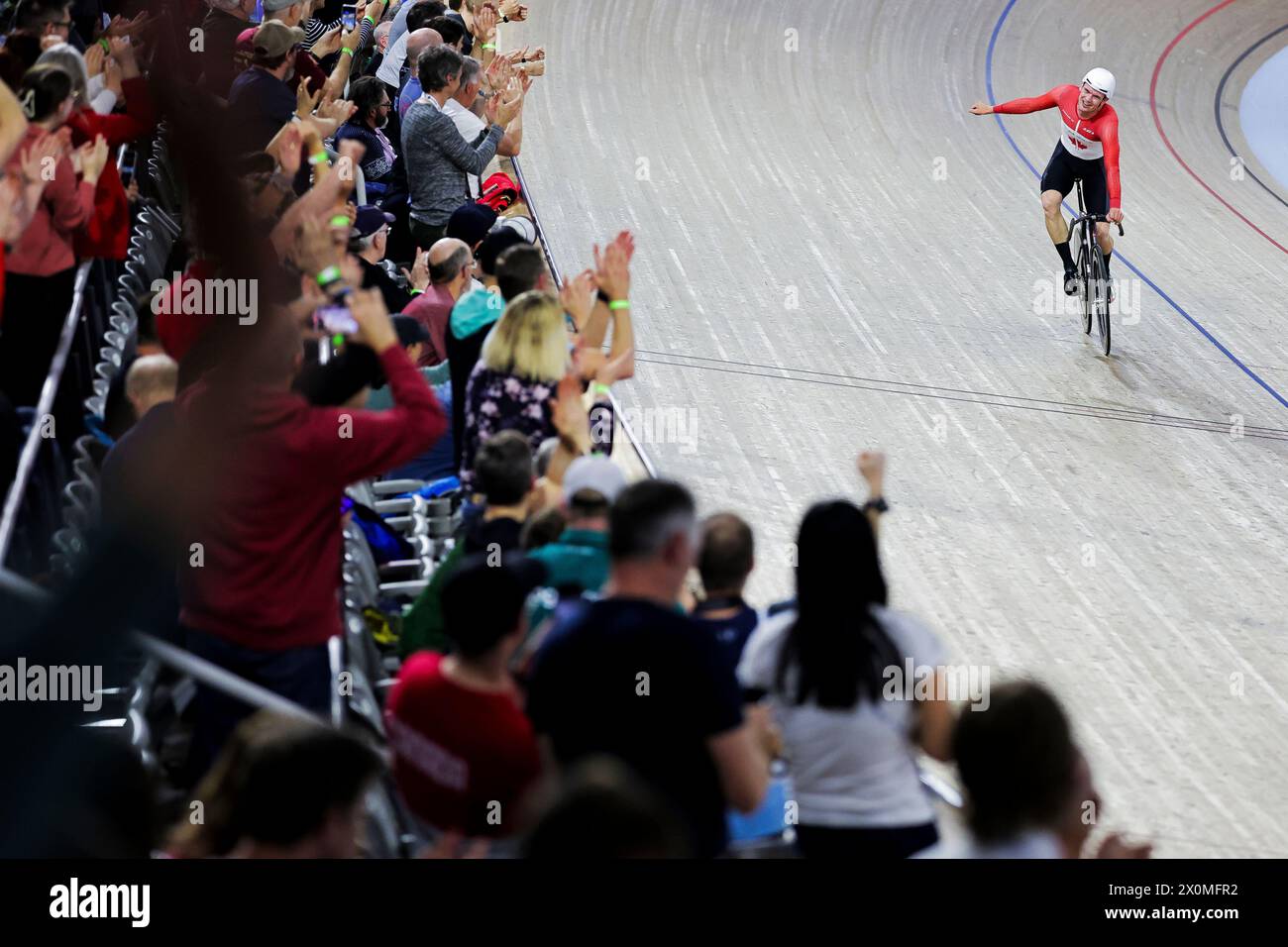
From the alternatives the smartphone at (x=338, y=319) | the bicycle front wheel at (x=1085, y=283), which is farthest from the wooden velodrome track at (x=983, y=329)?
the smartphone at (x=338, y=319)

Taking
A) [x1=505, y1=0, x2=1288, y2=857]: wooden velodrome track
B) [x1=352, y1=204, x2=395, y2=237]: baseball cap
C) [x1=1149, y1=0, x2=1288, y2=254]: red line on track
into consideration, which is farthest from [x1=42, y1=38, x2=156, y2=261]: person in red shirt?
[x1=1149, y1=0, x2=1288, y2=254]: red line on track

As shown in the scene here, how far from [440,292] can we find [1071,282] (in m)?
Result: 4.28

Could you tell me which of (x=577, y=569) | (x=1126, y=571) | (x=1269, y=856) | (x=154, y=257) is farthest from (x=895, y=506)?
(x=577, y=569)

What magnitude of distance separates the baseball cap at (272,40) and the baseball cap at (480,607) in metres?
4.10

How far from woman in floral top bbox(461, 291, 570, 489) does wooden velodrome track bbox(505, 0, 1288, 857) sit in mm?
1830

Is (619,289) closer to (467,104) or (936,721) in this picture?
(936,721)

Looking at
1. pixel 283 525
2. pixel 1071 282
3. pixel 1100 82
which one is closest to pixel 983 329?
pixel 1071 282

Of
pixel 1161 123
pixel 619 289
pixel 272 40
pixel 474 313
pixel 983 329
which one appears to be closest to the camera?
pixel 619 289

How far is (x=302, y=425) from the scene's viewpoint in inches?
113

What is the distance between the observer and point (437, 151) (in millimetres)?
6980

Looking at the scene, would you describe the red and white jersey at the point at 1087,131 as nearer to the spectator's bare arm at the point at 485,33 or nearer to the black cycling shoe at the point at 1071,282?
the black cycling shoe at the point at 1071,282

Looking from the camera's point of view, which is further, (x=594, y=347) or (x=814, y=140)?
(x=814, y=140)
